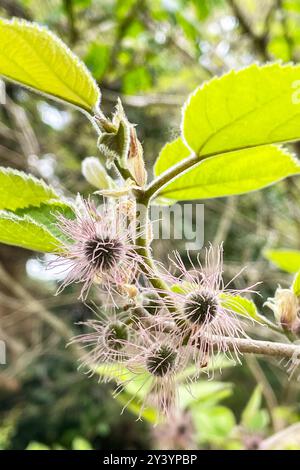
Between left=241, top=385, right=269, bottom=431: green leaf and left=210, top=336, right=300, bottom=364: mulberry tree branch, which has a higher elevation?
left=210, top=336, right=300, bottom=364: mulberry tree branch

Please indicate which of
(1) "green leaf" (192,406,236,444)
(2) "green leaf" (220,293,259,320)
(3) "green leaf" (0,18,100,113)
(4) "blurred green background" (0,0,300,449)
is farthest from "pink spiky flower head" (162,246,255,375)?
(1) "green leaf" (192,406,236,444)

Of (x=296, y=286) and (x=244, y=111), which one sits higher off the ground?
(x=244, y=111)

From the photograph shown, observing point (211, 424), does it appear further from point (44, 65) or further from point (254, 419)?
point (44, 65)

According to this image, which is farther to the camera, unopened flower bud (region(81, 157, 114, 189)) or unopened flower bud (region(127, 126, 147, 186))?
unopened flower bud (region(81, 157, 114, 189))

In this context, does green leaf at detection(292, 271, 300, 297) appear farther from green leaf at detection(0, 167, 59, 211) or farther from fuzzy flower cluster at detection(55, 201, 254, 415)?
green leaf at detection(0, 167, 59, 211)

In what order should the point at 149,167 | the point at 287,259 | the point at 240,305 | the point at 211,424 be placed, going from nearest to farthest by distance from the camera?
the point at 240,305
the point at 287,259
the point at 211,424
the point at 149,167

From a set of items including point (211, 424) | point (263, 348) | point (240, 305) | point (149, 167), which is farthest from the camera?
point (149, 167)

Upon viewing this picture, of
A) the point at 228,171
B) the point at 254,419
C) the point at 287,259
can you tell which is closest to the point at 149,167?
the point at 254,419
